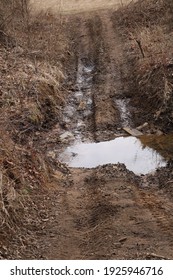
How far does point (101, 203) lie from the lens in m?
7.81

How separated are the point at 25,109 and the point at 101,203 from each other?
14.2ft

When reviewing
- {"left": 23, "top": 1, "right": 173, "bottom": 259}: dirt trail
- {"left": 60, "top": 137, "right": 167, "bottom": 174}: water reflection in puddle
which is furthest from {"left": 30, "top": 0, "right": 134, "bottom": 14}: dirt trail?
{"left": 23, "top": 1, "right": 173, "bottom": 259}: dirt trail

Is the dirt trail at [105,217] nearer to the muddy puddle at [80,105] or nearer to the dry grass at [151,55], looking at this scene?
the muddy puddle at [80,105]

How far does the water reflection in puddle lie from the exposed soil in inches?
11.1

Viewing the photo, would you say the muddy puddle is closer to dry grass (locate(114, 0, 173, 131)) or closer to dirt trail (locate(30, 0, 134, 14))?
dry grass (locate(114, 0, 173, 131))

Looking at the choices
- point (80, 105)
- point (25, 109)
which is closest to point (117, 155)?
point (25, 109)

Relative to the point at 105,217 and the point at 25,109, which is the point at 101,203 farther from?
the point at 25,109

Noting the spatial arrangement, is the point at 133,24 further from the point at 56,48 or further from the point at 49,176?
the point at 49,176

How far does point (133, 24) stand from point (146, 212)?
1298 centimetres

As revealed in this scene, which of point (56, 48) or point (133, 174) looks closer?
point (133, 174)

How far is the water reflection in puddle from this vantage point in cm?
987

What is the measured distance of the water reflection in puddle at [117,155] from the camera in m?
9.87

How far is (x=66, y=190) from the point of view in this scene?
8.55m
